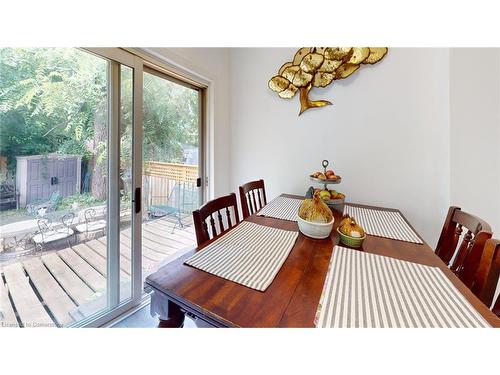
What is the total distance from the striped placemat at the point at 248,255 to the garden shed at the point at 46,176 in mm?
978

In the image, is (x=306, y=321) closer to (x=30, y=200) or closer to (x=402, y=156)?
(x=30, y=200)

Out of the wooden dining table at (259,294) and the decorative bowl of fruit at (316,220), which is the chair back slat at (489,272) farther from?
the decorative bowl of fruit at (316,220)

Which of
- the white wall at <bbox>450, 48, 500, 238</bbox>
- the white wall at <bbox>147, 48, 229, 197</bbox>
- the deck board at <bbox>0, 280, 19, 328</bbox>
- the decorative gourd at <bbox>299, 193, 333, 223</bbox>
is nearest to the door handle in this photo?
the deck board at <bbox>0, 280, 19, 328</bbox>

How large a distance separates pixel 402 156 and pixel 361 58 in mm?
867

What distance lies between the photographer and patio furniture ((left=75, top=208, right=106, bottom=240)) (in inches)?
48.9

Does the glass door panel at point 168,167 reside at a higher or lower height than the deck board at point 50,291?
higher

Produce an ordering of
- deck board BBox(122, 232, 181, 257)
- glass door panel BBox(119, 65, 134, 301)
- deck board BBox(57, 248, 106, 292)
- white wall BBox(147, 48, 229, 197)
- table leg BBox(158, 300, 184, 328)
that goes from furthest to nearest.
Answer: white wall BBox(147, 48, 229, 197)
deck board BBox(122, 232, 181, 257)
glass door panel BBox(119, 65, 134, 301)
deck board BBox(57, 248, 106, 292)
table leg BBox(158, 300, 184, 328)

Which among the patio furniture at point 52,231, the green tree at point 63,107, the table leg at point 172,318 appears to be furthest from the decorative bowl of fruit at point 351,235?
the patio furniture at point 52,231

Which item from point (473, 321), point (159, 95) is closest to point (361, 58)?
point (159, 95)

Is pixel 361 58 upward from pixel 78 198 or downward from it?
upward

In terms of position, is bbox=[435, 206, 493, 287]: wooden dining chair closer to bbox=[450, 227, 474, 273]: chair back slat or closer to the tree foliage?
bbox=[450, 227, 474, 273]: chair back slat

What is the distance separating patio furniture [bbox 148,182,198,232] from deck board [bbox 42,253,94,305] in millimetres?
575

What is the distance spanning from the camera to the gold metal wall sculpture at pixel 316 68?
1614 millimetres
